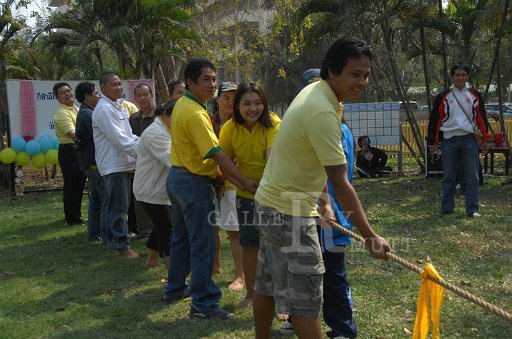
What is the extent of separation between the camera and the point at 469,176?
25.8 feet

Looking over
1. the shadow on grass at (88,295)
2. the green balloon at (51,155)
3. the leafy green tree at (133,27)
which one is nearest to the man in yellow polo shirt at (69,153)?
the shadow on grass at (88,295)

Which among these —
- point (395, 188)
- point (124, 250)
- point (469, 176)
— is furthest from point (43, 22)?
point (469, 176)

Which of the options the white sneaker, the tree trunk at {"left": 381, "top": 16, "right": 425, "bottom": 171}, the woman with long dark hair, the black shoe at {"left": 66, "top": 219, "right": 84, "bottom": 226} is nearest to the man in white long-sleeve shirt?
the woman with long dark hair

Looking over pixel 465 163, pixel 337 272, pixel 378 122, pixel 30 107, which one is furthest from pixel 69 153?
pixel 378 122

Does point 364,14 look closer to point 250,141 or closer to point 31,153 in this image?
point 31,153

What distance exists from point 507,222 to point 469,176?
684 mm

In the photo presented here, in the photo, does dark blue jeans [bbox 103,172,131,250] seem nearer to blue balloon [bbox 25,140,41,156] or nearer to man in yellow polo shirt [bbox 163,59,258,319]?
man in yellow polo shirt [bbox 163,59,258,319]

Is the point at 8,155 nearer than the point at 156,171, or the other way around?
the point at 156,171

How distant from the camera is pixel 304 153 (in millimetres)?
3229

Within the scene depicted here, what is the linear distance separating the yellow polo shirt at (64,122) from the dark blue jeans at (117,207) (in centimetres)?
230

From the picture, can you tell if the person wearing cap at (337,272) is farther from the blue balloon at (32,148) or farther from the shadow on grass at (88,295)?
the blue balloon at (32,148)

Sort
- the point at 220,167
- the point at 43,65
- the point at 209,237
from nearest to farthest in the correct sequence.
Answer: the point at 220,167 < the point at 209,237 < the point at 43,65

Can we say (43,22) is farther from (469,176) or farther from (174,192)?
(174,192)

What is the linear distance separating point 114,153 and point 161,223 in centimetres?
117
